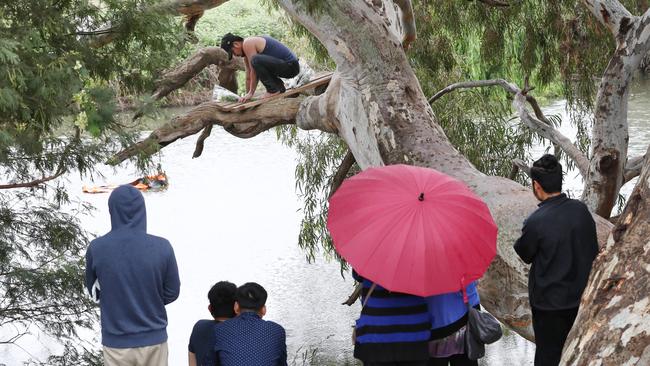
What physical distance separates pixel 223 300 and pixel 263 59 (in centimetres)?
370

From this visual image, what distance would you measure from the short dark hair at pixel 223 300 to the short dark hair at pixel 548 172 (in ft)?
2.99

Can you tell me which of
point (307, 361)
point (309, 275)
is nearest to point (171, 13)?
point (307, 361)

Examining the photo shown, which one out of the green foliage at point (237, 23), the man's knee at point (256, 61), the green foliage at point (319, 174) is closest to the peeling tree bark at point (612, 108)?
the man's knee at point (256, 61)

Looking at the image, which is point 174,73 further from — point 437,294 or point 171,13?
point 437,294

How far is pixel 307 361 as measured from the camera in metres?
10.2

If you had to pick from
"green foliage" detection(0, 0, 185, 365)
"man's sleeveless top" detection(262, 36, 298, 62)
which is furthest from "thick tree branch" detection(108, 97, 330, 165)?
"green foliage" detection(0, 0, 185, 365)

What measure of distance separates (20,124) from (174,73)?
3.70 meters

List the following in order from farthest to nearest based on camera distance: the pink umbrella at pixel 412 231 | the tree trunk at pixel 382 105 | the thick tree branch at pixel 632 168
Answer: the thick tree branch at pixel 632 168, the tree trunk at pixel 382 105, the pink umbrella at pixel 412 231

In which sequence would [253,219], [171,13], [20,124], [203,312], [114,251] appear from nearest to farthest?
[114,251]
[20,124]
[171,13]
[203,312]
[253,219]

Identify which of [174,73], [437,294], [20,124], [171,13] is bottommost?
[437,294]

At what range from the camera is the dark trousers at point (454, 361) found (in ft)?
8.79

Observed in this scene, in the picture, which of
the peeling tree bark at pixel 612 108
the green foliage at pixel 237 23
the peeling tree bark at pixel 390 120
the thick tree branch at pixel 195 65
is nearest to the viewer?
the peeling tree bark at pixel 390 120

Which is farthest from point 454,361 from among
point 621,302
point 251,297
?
point 621,302

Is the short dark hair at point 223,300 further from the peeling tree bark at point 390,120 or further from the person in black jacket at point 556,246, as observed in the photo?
the peeling tree bark at point 390,120
